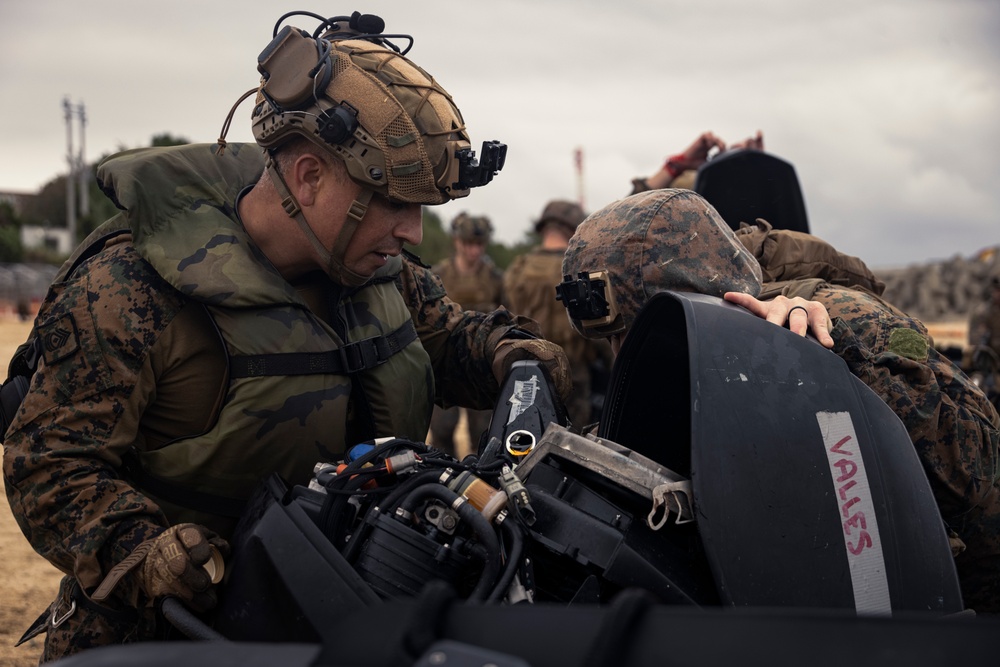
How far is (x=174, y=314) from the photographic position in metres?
2.62

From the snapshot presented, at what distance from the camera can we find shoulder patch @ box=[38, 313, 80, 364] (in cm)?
249

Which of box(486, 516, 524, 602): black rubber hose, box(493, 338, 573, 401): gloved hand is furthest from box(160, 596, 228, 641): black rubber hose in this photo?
box(493, 338, 573, 401): gloved hand

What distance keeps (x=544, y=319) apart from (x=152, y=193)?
6134mm

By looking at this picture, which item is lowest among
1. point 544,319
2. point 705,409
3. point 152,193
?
point 544,319

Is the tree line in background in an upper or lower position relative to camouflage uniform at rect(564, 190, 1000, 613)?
lower

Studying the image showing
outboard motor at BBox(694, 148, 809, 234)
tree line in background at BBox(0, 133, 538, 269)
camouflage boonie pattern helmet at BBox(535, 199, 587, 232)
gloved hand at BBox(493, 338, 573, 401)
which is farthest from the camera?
tree line in background at BBox(0, 133, 538, 269)

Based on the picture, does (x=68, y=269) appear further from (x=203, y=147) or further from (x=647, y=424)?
(x=647, y=424)

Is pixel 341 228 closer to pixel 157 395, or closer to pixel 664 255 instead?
pixel 157 395

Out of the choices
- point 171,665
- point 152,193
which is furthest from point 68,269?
point 171,665

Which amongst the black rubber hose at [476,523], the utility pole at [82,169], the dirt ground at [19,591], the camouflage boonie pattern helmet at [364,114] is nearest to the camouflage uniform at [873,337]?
the camouflage boonie pattern helmet at [364,114]

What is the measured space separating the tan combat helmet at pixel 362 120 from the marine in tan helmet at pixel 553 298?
5780mm

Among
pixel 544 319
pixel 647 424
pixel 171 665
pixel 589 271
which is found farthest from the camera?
pixel 544 319

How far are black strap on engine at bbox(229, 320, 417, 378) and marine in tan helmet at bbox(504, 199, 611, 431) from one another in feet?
18.6

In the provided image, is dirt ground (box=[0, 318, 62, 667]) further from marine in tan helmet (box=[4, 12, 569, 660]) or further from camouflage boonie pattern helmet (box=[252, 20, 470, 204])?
camouflage boonie pattern helmet (box=[252, 20, 470, 204])
